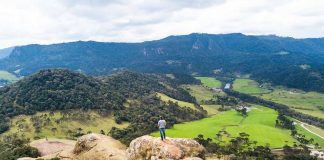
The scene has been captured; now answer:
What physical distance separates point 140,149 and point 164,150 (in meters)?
5.20

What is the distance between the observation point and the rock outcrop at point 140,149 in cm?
5209

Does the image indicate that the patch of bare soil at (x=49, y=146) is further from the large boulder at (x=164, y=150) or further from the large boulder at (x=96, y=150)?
the large boulder at (x=164, y=150)

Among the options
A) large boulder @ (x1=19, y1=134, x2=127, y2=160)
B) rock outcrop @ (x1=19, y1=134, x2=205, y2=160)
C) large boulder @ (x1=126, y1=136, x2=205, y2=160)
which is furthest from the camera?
large boulder @ (x1=19, y1=134, x2=127, y2=160)

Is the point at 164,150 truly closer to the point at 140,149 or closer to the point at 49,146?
the point at 140,149

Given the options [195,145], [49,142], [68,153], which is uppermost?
[195,145]

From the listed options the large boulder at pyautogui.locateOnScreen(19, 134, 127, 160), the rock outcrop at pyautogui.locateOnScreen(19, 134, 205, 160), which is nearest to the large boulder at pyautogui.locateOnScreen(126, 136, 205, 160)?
the rock outcrop at pyautogui.locateOnScreen(19, 134, 205, 160)

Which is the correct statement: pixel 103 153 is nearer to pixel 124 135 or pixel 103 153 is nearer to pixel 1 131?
pixel 124 135

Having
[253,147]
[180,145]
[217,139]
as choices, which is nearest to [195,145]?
[180,145]

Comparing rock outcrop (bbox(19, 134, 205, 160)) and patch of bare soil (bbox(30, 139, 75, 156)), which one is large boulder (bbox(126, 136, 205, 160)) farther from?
patch of bare soil (bbox(30, 139, 75, 156))

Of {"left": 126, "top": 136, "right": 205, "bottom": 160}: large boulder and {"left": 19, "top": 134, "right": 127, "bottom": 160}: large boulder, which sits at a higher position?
{"left": 126, "top": 136, "right": 205, "bottom": 160}: large boulder

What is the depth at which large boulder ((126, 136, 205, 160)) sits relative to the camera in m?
51.6

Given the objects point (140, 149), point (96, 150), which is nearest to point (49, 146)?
point (96, 150)

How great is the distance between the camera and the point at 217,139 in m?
196

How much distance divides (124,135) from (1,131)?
59317 mm
